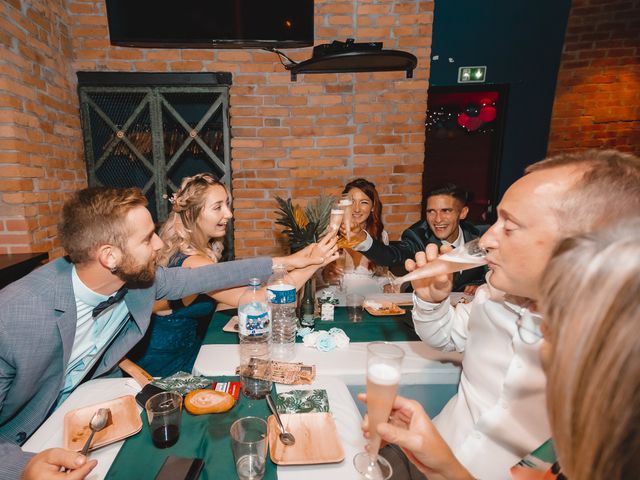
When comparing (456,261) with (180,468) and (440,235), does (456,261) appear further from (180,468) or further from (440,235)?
(440,235)

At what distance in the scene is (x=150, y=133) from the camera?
3607mm

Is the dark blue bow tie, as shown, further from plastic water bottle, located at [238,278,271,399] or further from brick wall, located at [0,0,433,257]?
brick wall, located at [0,0,433,257]

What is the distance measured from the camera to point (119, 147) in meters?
3.63

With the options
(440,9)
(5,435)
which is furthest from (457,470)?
(440,9)

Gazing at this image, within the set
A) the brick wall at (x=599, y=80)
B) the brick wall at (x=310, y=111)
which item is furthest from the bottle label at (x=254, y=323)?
the brick wall at (x=599, y=80)

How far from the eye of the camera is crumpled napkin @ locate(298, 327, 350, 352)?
162 cm

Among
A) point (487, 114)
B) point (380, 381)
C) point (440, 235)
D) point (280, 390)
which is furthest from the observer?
point (487, 114)

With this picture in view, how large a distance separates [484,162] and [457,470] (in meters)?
4.94

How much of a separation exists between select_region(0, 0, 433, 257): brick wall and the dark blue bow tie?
81.0 inches

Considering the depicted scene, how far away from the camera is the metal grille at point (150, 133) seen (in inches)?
134

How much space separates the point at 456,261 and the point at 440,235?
5.66 ft

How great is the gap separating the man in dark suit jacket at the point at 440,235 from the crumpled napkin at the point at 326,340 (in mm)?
841

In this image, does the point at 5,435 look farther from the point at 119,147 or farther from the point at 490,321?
the point at 119,147

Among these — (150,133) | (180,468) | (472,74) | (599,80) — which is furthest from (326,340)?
(599,80)
